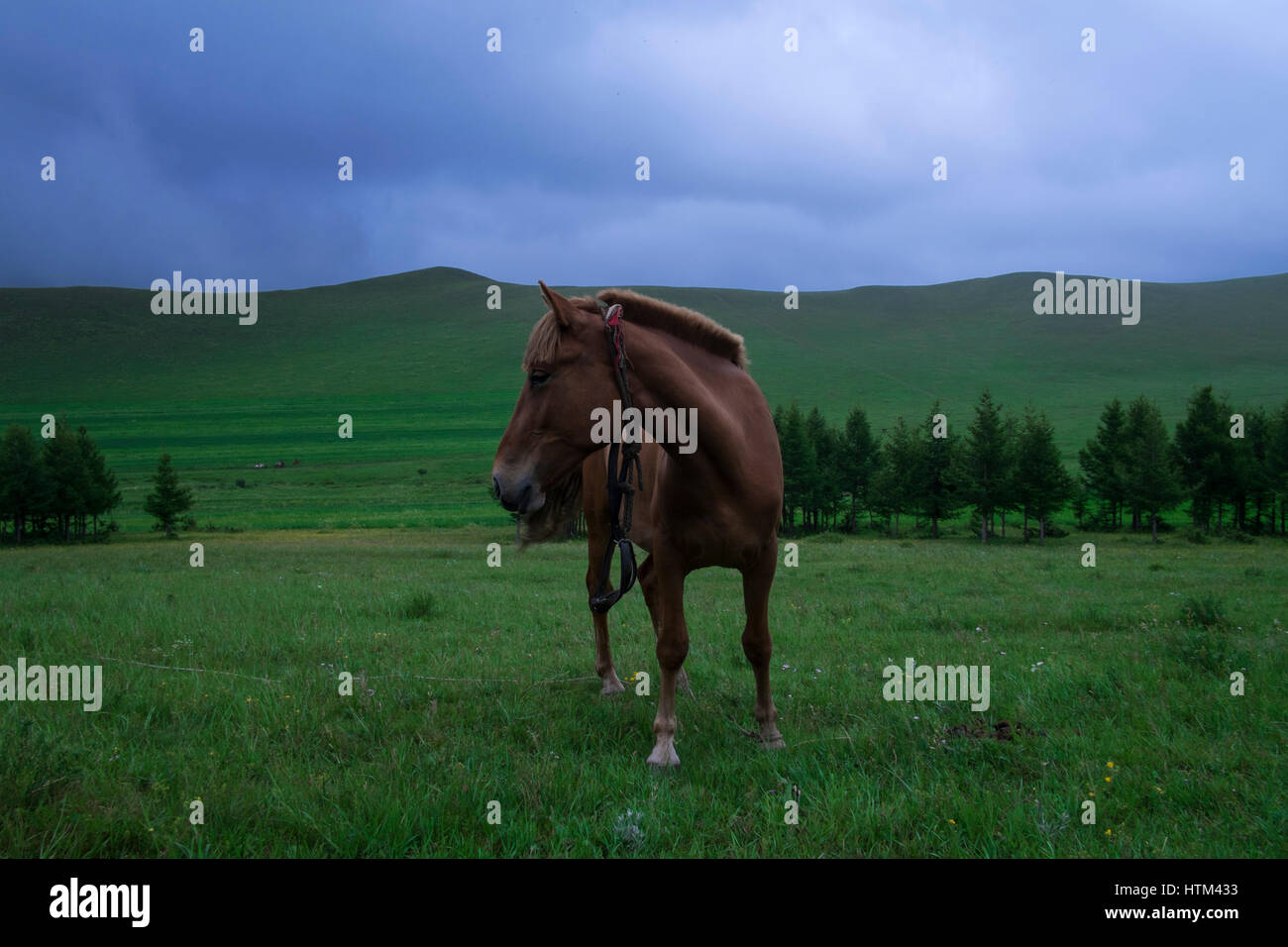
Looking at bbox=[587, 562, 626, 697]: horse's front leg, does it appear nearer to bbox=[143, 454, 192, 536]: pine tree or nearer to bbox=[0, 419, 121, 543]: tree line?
bbox=[143, 454, 192, 536]: pine tree

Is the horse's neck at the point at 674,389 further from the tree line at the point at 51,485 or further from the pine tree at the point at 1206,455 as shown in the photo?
the tree line at the point at 51,485

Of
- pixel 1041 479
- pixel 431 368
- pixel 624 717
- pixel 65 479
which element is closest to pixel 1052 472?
pixel 1041 479

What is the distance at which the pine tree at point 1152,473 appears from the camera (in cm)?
4694

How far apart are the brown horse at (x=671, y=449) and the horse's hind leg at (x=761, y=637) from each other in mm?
10

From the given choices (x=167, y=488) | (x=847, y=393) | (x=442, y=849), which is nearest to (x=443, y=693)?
(x=442, y=849)

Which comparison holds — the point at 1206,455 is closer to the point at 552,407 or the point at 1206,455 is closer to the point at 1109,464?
the point at 1109,464

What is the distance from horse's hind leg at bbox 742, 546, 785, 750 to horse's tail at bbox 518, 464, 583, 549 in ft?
5.30

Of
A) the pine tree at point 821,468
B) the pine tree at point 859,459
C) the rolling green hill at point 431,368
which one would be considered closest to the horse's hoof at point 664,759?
the pine tree at point 821,468

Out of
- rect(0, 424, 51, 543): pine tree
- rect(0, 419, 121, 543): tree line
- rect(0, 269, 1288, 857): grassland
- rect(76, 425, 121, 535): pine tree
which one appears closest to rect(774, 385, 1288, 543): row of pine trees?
rect(0, 269, 1288, 857): grassland

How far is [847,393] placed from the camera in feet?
396

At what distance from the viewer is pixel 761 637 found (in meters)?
5.71
